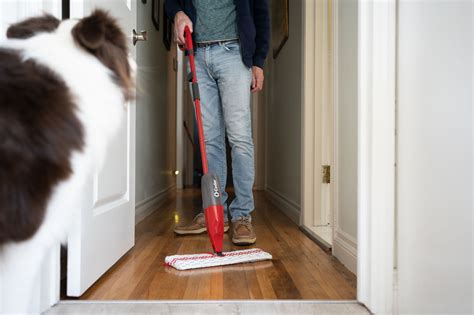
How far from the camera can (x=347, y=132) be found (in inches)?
72.4

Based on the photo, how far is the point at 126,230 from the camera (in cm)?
194

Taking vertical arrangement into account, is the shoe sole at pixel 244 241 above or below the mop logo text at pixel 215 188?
below

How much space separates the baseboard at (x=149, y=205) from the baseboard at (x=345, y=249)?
4.98ft

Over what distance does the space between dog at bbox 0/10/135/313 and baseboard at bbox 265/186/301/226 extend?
6.90ft

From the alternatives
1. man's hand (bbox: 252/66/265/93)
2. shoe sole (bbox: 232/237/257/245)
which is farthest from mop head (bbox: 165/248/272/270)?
man's hand (bbox: 252/66/265/93)

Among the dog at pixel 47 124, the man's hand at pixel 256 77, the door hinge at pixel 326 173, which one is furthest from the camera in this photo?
the door hinge at pixel 326 173

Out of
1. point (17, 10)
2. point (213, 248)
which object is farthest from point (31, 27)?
point (213, 248)

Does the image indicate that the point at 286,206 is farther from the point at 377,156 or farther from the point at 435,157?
the point at 435,157

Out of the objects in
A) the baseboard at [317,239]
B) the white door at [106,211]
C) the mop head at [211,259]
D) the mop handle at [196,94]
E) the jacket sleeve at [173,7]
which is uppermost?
the jacket sleeve at [173,7]

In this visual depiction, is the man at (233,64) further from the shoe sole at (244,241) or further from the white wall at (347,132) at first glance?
the white wall at (347,132)

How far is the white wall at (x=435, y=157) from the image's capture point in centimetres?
93

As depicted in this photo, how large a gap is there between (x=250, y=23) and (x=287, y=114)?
133 centimetres

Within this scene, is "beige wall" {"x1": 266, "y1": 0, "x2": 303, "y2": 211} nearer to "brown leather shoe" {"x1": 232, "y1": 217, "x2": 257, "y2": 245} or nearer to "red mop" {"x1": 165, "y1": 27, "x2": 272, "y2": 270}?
"brown leather shoe" {"x1": 232, "y1": 217, "x2": 257, "y2": 245}

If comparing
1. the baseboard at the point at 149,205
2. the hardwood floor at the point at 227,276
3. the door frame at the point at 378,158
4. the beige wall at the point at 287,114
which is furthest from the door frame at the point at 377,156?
the baseboard at the point at 149,205
